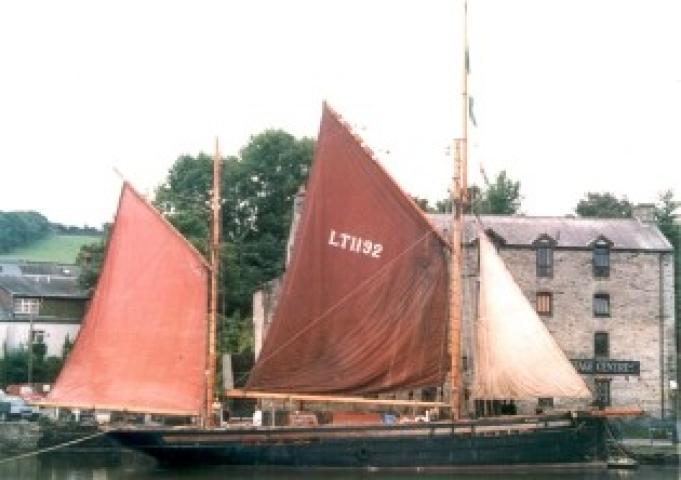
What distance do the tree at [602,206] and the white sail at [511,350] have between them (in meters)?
44.6

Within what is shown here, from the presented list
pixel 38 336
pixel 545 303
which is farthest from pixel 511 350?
pixel 38 336

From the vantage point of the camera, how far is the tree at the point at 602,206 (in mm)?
85500

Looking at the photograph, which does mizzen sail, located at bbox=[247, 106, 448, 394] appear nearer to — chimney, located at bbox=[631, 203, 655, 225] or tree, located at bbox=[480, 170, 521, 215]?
chimney, located at bbox=[631, 203, 655, 225]

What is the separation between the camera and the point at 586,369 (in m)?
56.8

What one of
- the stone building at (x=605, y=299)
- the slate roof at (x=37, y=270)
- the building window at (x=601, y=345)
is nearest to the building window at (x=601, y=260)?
the stone building at (x=605, y=299)

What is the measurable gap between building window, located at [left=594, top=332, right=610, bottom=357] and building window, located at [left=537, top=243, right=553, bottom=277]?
374cm

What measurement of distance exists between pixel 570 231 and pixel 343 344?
20.6 m

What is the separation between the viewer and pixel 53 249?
13662 centimetres

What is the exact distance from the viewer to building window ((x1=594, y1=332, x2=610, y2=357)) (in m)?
57.5

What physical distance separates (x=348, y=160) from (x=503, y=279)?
6.96 meters

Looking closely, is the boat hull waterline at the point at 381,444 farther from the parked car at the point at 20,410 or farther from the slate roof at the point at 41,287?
the slate roof at the point at 41,287

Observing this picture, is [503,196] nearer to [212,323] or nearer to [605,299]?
[605,299]

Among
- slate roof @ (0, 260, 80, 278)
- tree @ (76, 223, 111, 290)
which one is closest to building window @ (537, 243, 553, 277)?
tree @ (76, 223, 111, 290)

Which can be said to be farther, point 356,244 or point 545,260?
point 545,260
